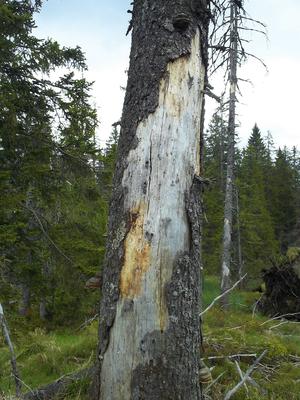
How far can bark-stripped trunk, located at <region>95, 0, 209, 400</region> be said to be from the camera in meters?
2.79

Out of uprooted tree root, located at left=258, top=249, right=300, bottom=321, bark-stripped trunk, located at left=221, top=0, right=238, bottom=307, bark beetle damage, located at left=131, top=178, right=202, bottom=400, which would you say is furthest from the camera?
bark-stripped trunk, located at left=221, top=0, right=238, bottom=307

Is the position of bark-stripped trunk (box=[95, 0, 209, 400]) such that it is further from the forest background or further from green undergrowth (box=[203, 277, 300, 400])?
the forest background

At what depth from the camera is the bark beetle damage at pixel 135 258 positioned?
2842mm

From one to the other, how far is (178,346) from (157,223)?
756mm

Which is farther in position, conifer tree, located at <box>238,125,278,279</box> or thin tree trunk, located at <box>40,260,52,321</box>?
conifer tree, located at <box>238,125,278,279</box>

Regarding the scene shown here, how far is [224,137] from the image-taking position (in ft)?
168

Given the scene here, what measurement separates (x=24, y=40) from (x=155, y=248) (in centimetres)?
885

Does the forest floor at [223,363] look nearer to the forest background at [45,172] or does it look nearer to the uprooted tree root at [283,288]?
the forest background at [45,172]

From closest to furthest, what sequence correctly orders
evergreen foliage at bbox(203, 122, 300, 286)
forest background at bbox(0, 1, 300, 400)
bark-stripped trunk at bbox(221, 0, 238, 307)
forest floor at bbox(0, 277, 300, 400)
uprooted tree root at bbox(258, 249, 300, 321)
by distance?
forest floor at bbox(0, 277, 300, 400)
forest background at bbox(0, 1, 300, 400)
uprooted tree root at bbox(258, 249, 300, 321)
bark-stripped trunk at bbox(221, 0, 238, 307)
evergreen foliage at bbox(203, 122, 300, 286)

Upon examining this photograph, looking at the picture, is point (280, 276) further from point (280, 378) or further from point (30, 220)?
point (280, 378)

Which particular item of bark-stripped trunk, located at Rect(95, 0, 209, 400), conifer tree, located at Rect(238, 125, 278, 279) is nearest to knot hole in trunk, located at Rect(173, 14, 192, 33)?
bark-stripped trunk, located at Rect(95, 0, 209, 400)

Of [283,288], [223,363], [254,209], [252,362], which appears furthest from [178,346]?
[254,209]

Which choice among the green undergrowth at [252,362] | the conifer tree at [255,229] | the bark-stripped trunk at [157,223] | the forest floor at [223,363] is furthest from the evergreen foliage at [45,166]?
the conifer tree at [255,229]

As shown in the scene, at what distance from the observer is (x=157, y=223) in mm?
2887
